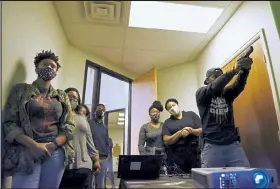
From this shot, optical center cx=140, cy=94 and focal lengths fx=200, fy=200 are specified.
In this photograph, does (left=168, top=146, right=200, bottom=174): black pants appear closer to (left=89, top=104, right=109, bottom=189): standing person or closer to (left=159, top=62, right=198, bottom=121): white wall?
(left=159, top=62, right=198, bottom=121): white wall

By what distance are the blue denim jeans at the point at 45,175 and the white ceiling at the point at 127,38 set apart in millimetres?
370

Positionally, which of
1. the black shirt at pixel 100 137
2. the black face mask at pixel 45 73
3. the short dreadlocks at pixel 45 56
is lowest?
the black shirt at pixel 100 137

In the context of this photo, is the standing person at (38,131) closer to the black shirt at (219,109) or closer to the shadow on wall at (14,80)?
the shadow on wall at (14,80)

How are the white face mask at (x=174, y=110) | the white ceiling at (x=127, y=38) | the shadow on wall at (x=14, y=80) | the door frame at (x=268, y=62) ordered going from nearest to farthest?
the shadow on wall at (x=14, y=80)
the white ceiling at (x=127, y=38)
the door frame at (x=268, y=62)
the white face mask at (x=174, y=110)

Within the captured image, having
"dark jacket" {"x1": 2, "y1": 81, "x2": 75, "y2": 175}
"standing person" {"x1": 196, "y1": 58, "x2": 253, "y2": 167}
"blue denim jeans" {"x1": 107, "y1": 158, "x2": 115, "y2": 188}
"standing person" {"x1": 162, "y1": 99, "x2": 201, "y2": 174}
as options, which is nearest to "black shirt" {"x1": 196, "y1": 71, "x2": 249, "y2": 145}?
"standing person" {"x1": 196, "y1": 58, "x2": 253, "y2": 167}

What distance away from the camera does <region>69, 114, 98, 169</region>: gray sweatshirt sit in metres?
0.80

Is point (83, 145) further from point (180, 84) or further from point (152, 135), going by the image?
point (180, 84)

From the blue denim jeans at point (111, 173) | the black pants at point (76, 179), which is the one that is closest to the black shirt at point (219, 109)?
the blue denim jeans at point (111, 173)

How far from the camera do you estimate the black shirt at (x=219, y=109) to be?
714 millimetres

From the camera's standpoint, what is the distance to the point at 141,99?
102 cm

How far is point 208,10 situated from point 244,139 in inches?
26.8

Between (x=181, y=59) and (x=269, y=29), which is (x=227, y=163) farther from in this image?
(x=269, y=29)

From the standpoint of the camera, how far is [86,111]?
833 mm

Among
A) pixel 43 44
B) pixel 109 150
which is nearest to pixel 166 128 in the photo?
pixel 109 150
